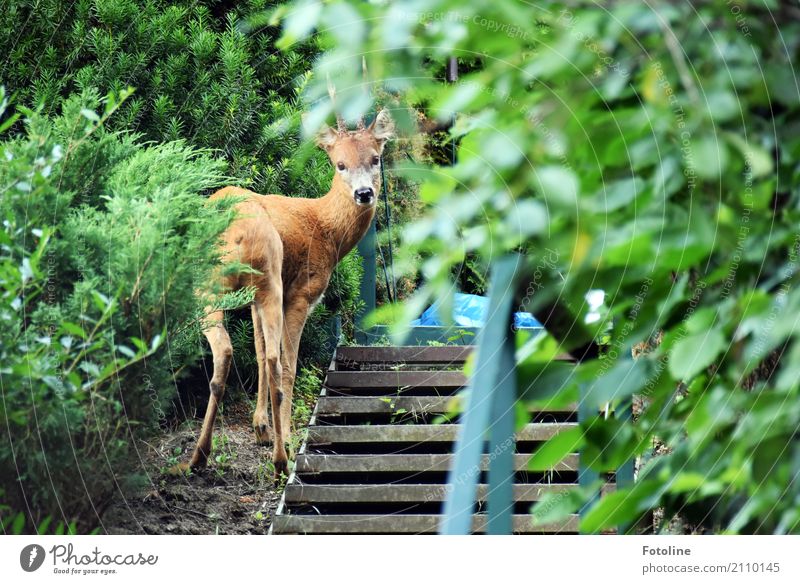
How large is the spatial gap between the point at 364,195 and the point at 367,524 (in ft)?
2.59

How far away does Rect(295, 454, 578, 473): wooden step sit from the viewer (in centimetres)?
201

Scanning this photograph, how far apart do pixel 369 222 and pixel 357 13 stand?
1.31m

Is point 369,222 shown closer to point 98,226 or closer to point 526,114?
point 98,226

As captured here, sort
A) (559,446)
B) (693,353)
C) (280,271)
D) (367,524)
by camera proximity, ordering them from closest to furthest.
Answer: (693,353) → (559,446) → (367,524) → (280,271)

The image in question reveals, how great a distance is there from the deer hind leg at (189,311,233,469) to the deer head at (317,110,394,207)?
49cm

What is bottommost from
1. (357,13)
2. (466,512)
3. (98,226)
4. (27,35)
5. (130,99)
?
(466,512)

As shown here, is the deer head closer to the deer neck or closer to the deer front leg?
the deer neck

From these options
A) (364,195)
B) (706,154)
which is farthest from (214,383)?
(706,154)

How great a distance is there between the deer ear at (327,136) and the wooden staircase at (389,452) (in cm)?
54

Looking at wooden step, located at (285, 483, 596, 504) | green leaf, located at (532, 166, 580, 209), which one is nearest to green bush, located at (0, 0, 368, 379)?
wooden step, located at (285, 483, 596, 504)

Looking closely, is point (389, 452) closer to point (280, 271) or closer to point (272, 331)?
point (272, 331)

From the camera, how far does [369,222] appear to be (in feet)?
6.74

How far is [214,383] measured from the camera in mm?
2078

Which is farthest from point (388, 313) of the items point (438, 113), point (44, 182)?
point (44, 182)
